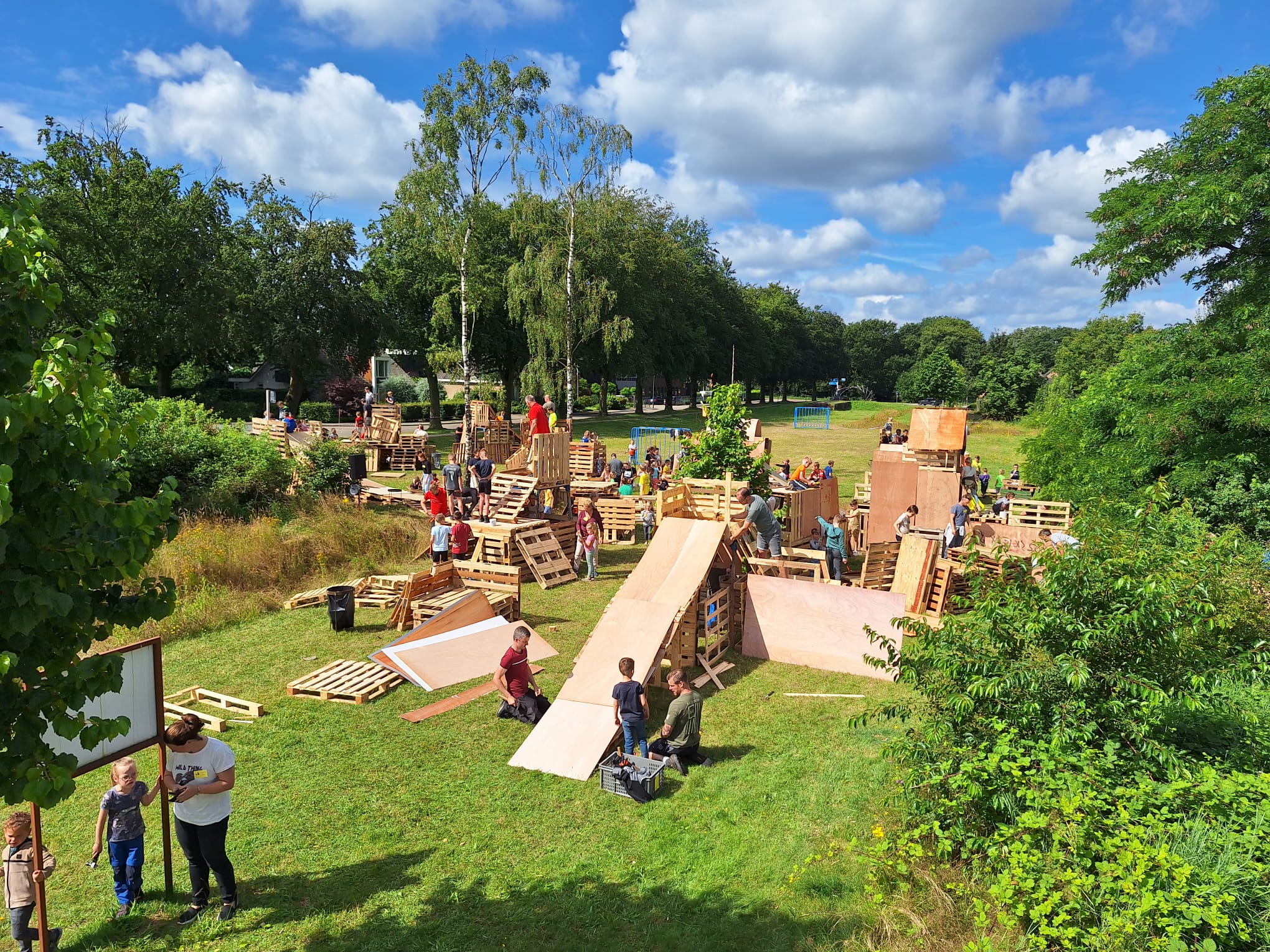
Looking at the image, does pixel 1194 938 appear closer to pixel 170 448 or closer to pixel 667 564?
pixel 667 564

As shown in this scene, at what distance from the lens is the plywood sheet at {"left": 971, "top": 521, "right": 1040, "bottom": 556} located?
52.9 feet

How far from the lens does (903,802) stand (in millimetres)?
6562

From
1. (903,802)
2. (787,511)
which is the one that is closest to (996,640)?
(903,802)

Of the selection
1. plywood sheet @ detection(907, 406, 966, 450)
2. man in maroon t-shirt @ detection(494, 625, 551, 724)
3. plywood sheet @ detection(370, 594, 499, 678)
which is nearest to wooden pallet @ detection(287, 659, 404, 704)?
plywood sheet @ detection(370, 594, 499, 678)

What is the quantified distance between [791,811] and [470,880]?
3.09m

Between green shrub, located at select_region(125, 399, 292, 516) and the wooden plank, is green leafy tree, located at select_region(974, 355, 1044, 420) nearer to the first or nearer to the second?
green shrub, located at select_region(125, 399, 292, 516)

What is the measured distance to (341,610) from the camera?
40.9 feet

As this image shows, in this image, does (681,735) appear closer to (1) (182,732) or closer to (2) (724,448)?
(1) (182,732)

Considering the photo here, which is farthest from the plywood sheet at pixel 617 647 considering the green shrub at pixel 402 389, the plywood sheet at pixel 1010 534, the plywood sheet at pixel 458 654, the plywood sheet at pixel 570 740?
the green shrub at pixel 402 389

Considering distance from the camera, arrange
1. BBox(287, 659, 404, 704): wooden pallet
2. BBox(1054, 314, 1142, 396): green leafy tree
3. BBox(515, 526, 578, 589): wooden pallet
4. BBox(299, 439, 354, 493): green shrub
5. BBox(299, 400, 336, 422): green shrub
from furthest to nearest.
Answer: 1. BBox(1054, 314, 1142, 396): green leafy tree
2. BBox(299, 400, 336, 422): green shrub
3. BBox(299, 439, 354, 493): green shrub
4. BBox(515, 526, 578, 589): wooden pallet
5. BBox(287, 659, 404, 704): wooden pallet

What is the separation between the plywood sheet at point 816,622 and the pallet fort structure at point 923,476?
7.36 m

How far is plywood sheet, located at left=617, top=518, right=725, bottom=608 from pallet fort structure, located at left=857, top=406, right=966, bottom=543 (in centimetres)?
791

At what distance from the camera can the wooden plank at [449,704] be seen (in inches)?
375

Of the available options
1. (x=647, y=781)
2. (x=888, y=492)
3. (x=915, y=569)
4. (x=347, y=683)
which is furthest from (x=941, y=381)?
(x=647, y=781)
